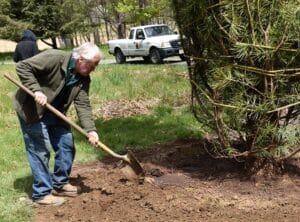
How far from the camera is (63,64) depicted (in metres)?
4.66

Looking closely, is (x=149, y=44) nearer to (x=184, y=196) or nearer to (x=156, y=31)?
(x=156, y=31)

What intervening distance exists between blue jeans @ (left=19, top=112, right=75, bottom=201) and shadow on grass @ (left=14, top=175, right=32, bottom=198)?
32cm

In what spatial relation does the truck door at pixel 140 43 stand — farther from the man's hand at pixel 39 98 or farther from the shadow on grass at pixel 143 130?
the man's hand at pixel 39 98

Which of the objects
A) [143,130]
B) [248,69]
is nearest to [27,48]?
[143,130]

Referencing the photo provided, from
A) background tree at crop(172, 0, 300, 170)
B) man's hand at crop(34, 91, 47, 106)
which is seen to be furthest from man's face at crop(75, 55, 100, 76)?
background tree at crop(172, 0, 300, 170)

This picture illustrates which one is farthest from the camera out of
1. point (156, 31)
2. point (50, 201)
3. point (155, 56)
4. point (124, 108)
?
point (156, 31)

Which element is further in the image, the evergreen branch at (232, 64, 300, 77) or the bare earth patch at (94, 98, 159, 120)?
the bare earth patch at (94, 98, 159, 120)

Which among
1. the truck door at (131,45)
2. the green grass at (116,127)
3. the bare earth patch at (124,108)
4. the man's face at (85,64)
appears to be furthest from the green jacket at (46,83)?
the truck door at (131,45)

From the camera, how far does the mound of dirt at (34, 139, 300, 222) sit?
14.6 feet

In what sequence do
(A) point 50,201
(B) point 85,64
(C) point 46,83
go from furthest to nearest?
(A) point 50,201 → (C) point 46,83 → (B) point 85,64

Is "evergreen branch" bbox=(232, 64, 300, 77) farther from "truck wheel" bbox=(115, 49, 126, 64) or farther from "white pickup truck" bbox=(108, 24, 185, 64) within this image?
"truck wheel" bbox=(115, 49, 126, 64)

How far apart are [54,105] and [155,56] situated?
54.7ft

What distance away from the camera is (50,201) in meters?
4.99

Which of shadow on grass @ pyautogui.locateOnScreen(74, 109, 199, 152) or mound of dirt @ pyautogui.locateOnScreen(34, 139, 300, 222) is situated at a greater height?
mound of dirt @ pyautogui.locateOnScreen(34, 139, 300, 222)
